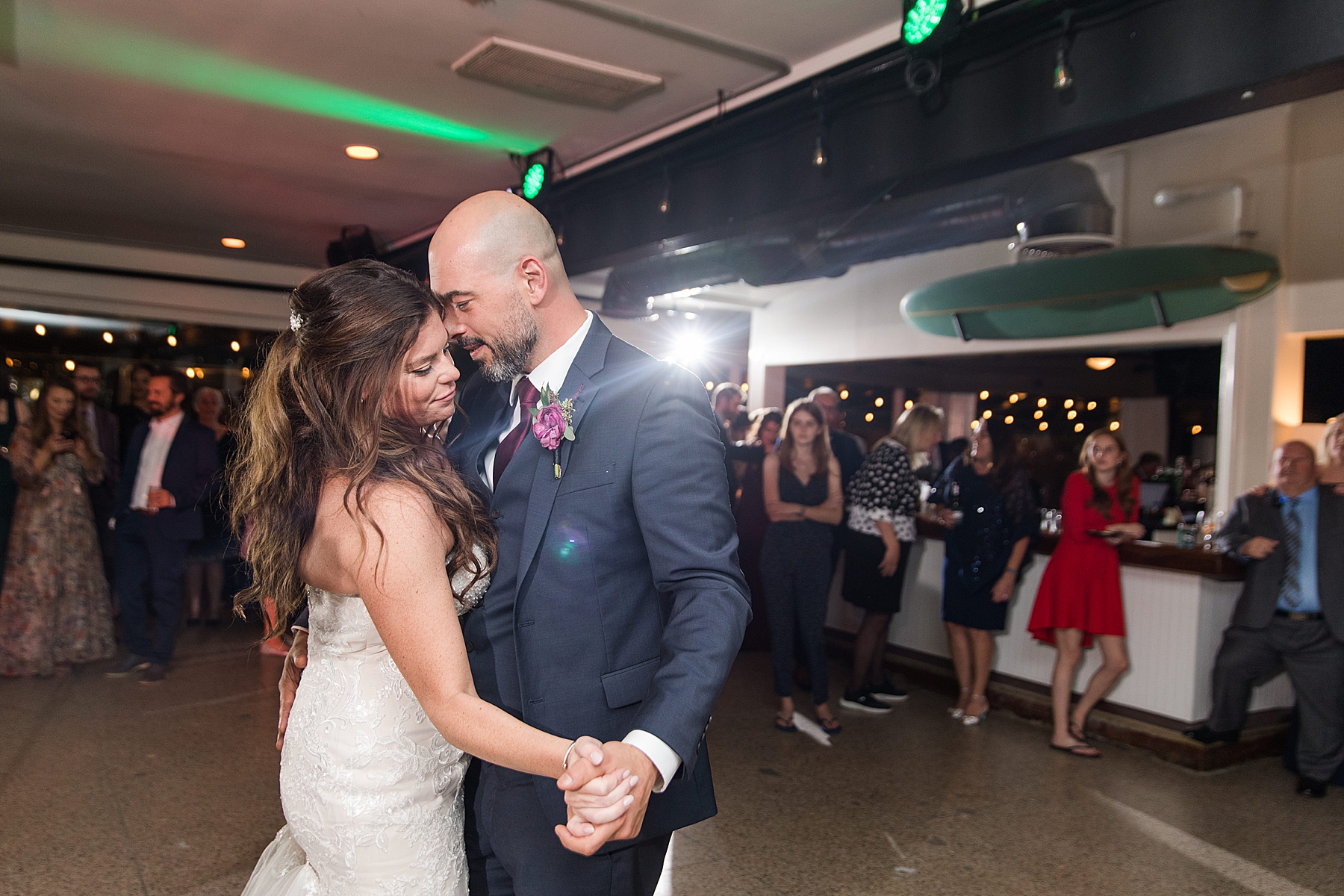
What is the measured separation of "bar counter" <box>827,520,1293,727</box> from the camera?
13.6ft

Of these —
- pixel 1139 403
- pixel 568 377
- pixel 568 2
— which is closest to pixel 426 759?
pixel 568 377

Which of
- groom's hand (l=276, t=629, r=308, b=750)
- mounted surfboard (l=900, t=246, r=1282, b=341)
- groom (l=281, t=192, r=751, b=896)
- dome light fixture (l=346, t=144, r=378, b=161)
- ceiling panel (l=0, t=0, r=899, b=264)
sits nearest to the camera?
groom (l=281, t=192, r=751, b=896)

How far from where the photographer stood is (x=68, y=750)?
3.72 metres

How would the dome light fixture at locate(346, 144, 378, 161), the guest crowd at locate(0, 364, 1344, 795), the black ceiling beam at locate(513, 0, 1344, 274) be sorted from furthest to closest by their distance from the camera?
1. the dome light fixture at locate(346, 144, 378, 161)
2. the guest crowd at locate(0, 364, 1344, 795)
3. the black ceiling beam at locate(513, 0, 1344, 274)

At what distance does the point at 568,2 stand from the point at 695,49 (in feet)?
1.97

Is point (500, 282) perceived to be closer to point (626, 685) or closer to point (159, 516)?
point (626, 685)

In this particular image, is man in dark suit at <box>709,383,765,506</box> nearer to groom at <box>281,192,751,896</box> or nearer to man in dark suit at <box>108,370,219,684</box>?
man in dark suit at <box>108,370,219,684</box>

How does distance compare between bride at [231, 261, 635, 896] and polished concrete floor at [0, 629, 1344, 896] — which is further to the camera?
polished concrete floor at [0, 629, 1344, 896]

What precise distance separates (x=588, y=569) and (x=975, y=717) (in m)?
3.75

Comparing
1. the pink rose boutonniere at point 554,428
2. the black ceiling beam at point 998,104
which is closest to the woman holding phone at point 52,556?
the black ceiling beam at point 998,104

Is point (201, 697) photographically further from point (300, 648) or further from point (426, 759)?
point (426, 759)

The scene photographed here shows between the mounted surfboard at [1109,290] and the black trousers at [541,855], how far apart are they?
13.9ft

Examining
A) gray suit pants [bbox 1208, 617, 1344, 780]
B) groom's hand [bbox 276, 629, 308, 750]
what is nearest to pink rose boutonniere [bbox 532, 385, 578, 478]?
groom's hand [bbox 276, 629, 308, 750]

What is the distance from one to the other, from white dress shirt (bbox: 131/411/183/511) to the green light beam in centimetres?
191
